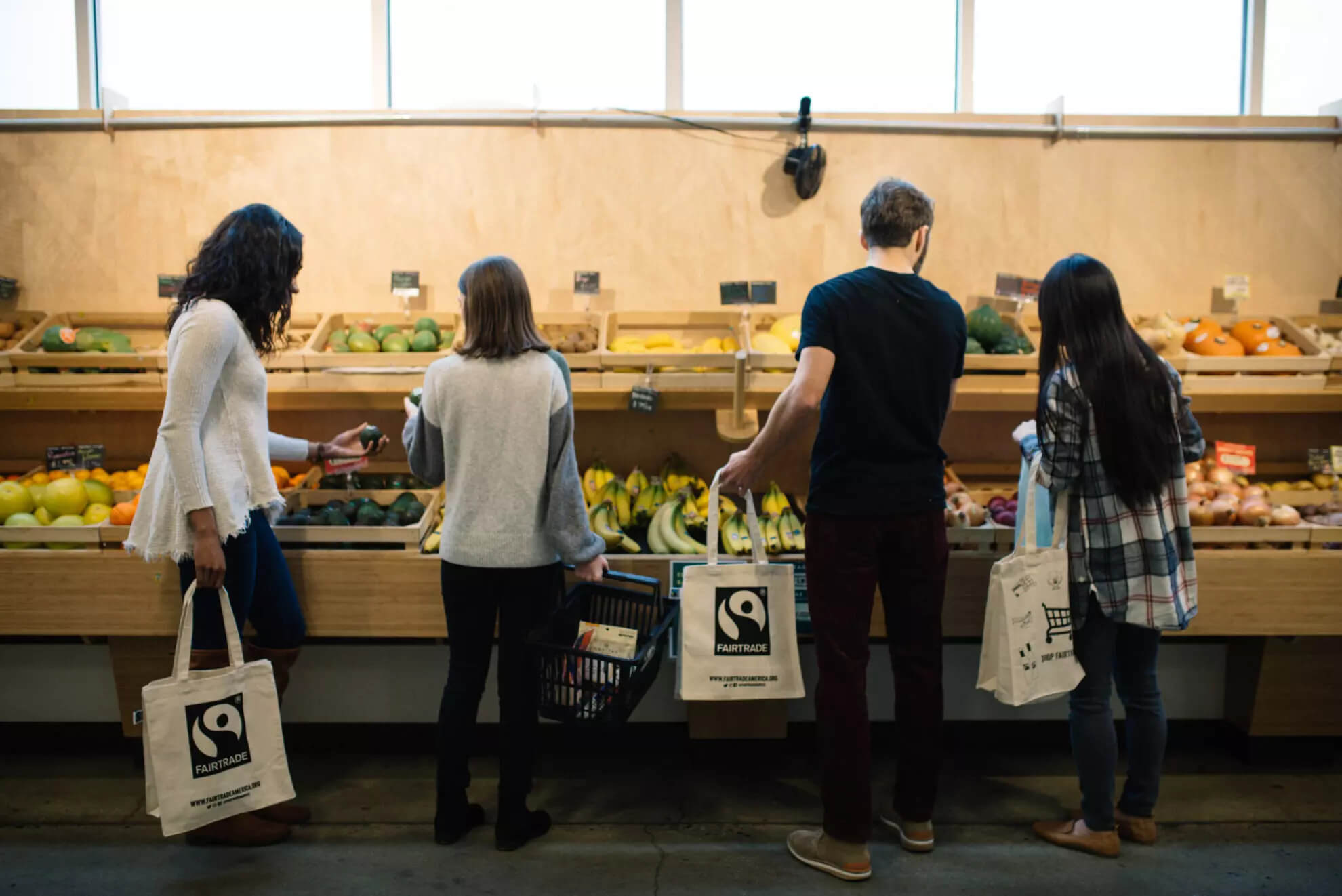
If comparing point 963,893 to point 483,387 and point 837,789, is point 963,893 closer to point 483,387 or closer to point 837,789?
point 837,789

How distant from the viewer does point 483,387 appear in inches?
90.8

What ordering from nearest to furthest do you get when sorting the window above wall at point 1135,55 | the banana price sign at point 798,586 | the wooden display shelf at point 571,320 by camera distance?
the banana price sign at point 798,586, the wooden display shelf at point 571,320, the window above wall at point 1135,55

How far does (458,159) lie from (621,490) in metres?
1.41

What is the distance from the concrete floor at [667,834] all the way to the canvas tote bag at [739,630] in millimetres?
496

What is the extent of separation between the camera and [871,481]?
2.29 meters

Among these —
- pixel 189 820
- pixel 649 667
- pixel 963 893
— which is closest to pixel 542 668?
pixel 649 667

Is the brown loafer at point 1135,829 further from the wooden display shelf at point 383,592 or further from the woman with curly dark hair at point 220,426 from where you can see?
the woman with curly dark hair at point 220,426

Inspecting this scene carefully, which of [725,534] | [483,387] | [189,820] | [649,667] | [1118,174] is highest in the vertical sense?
[1118,174]

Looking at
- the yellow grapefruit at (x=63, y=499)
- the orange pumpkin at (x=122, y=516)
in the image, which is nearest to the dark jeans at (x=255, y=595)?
the orange pumpkin at (x=122, y=516)

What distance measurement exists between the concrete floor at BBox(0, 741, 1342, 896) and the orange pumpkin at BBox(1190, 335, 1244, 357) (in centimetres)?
135

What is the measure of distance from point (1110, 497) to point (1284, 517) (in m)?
1.01

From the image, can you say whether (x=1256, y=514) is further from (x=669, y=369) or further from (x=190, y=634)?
(x=190, y=634)

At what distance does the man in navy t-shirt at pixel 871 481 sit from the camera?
2250mm

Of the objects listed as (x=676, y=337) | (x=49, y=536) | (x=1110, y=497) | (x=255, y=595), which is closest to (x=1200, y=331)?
(x=1110, y=497)
